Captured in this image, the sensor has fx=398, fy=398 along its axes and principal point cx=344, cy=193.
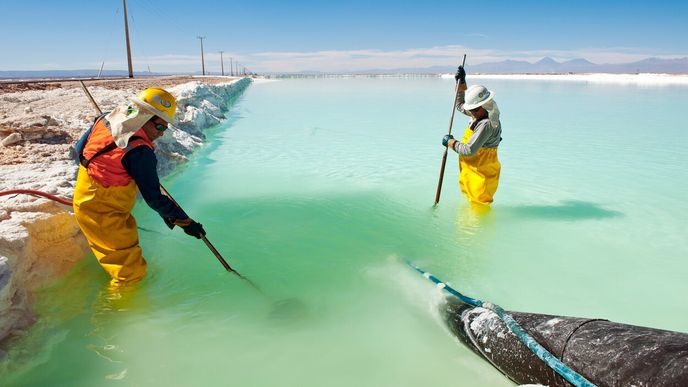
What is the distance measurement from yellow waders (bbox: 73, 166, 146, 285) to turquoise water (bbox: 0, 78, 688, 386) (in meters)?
0.29

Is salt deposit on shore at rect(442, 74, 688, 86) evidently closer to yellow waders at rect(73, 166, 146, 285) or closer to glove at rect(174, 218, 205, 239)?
glove at rect(174, 218, 205, 239)

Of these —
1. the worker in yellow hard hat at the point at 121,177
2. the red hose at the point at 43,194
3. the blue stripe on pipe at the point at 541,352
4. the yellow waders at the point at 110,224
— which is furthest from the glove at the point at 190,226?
the blue stripe on pipe at the point at 541,352

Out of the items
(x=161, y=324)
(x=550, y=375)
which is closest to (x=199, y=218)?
(x=161, y=324)

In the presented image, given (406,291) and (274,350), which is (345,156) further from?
(274,350)

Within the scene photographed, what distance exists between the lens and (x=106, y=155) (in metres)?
2.73

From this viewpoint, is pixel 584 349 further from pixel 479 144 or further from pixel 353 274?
pixel 479 144

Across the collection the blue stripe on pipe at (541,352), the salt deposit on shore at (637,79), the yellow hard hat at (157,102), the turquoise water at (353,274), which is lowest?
Result: the turquoise water at (353,274)

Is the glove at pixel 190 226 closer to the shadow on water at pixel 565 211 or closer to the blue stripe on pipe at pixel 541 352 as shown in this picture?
the blue stripe on pipe at pixel 541 352

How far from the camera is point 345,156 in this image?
9.46 meters

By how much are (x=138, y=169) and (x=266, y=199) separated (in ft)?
11.3

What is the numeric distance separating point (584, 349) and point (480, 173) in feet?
10.1

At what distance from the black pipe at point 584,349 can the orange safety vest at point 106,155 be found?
2.65 m

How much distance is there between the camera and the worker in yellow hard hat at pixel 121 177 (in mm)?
2707

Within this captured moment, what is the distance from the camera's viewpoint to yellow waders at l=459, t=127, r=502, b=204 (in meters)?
4.89
